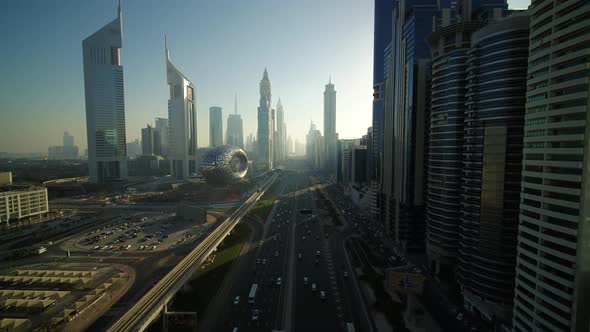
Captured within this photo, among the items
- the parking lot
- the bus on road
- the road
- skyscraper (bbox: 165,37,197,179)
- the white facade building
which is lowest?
the road

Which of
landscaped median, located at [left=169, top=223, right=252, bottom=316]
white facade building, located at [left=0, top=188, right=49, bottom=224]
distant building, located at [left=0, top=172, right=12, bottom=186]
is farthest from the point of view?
distant building, located at [left=0, top=172, right=12, bottom=186]

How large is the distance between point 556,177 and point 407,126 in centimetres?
3052

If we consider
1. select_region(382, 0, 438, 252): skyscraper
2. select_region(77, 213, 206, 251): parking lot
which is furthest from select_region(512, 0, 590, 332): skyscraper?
select_region(77, 213, 206, 251): parking lot

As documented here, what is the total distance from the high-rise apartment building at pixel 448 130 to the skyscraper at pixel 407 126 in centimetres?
585

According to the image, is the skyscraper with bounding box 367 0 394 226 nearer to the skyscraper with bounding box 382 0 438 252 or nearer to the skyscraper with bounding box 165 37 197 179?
the skyscraper with bounding box 382 0 438 252

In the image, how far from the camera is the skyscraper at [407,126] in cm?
4734

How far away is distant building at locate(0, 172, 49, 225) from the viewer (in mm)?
61656

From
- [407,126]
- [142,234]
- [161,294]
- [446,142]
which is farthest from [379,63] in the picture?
[161,294]

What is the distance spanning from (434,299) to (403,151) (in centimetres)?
2435

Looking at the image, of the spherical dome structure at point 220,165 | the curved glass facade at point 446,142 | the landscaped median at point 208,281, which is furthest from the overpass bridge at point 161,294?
the spherical dome structure at point 220,165

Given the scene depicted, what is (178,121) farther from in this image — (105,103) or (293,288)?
(293,288)

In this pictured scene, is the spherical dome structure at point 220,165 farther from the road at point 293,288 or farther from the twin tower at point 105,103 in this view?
the twin tower at point 105,103

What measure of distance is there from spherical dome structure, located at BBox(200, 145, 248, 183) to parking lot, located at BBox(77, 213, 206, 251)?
36573 mm

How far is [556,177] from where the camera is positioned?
19156 mm
